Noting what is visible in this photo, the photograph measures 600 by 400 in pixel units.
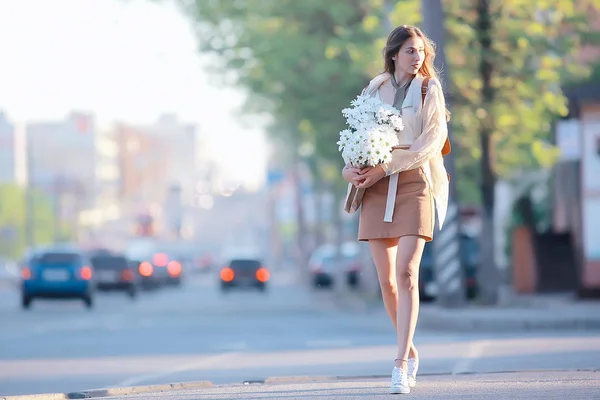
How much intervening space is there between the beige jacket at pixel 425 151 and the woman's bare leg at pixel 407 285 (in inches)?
7.6

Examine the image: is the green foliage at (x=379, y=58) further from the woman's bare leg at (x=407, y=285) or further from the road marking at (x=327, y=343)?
the woman's bare leg at (x=407, y=285)

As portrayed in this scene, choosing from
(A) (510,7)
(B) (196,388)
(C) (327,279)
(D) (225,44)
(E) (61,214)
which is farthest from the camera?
(E) (61,214)

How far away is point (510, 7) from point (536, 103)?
5.61 feet

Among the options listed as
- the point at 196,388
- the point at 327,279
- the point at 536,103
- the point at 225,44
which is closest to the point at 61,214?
the point at 327,279

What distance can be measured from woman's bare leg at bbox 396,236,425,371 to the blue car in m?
27.5

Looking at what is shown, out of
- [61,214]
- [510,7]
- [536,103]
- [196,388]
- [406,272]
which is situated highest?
[61,214]

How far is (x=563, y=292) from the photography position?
3141 centimetres

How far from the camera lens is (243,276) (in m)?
52.8

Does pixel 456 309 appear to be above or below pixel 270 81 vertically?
below

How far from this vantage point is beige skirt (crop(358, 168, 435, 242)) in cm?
816

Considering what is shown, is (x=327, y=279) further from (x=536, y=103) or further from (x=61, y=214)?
(x=61, y=214)

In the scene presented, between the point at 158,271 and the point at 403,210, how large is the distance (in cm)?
5775

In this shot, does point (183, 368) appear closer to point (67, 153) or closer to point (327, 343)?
point (327, 343)

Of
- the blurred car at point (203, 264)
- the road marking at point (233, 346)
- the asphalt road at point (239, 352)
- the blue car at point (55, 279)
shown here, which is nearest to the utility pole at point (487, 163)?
the asphalt road at point (239, 352)
